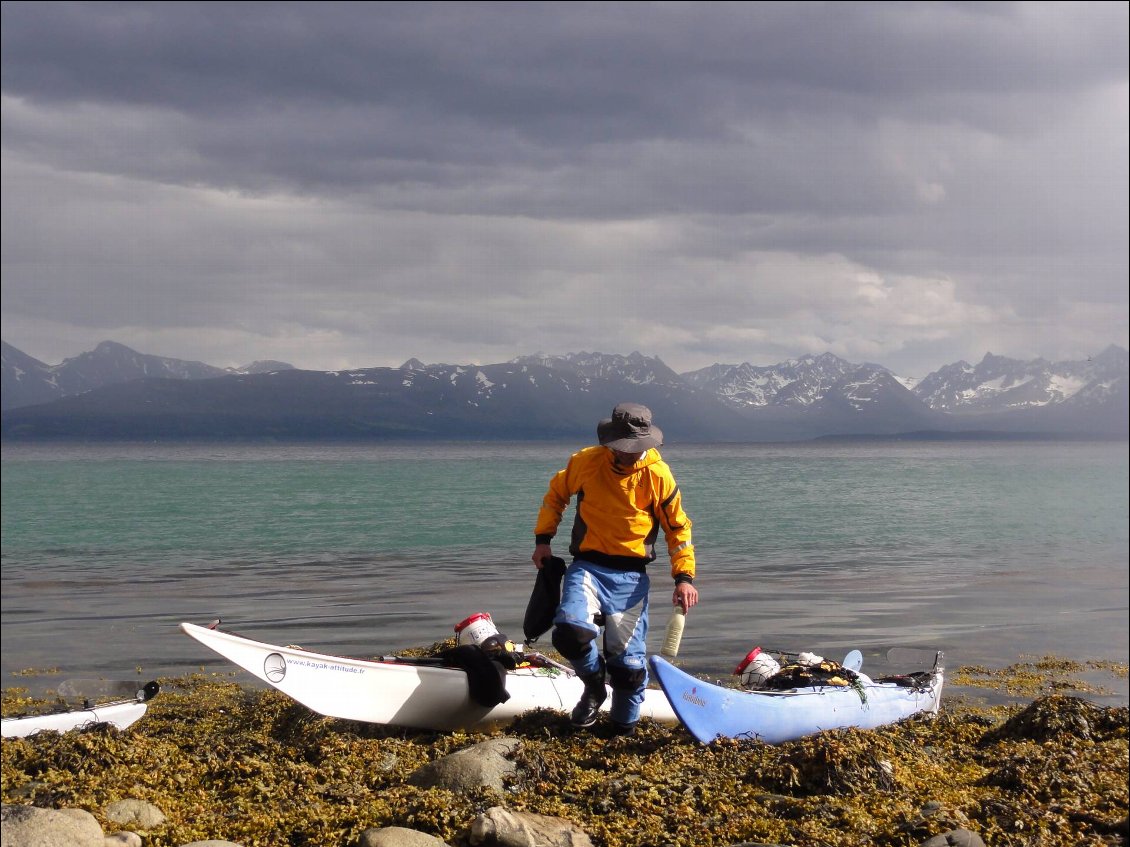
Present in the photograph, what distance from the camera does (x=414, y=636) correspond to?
52.6 feet

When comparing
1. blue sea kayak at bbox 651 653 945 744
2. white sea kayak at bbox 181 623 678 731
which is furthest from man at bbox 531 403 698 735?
white sea kayak at bbox 181 623 678 731

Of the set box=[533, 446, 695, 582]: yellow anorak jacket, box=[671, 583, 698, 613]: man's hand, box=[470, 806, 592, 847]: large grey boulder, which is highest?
box=[533, 446, 695, 582]: yellow anorak jacket

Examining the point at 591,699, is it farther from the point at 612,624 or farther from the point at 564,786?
the point at 564,786

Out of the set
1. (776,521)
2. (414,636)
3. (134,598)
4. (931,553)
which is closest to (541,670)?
(414,636)

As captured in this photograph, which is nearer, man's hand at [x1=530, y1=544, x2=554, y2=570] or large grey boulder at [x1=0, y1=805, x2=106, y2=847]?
large grey boulder at [x1=0, y1=805, x2=106, y2=847]

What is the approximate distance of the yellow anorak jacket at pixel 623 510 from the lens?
880cm

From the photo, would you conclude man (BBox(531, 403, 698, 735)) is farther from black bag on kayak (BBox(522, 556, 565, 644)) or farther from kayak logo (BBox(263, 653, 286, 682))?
kayak logo (BBox(263, 653, 286, 682))

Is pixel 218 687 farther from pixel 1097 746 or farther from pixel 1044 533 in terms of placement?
pixel 1044 533

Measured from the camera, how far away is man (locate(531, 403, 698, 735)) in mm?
8734

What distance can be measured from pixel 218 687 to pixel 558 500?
6094mm

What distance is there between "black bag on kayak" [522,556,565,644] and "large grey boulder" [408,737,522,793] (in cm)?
152

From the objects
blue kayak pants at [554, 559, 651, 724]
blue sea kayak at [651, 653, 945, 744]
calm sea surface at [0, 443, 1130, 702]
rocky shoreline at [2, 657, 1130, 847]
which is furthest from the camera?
calm sea surface at [0, 443, 1130, 702]

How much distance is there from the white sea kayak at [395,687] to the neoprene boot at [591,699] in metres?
0.73

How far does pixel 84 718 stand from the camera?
31.0 ft
